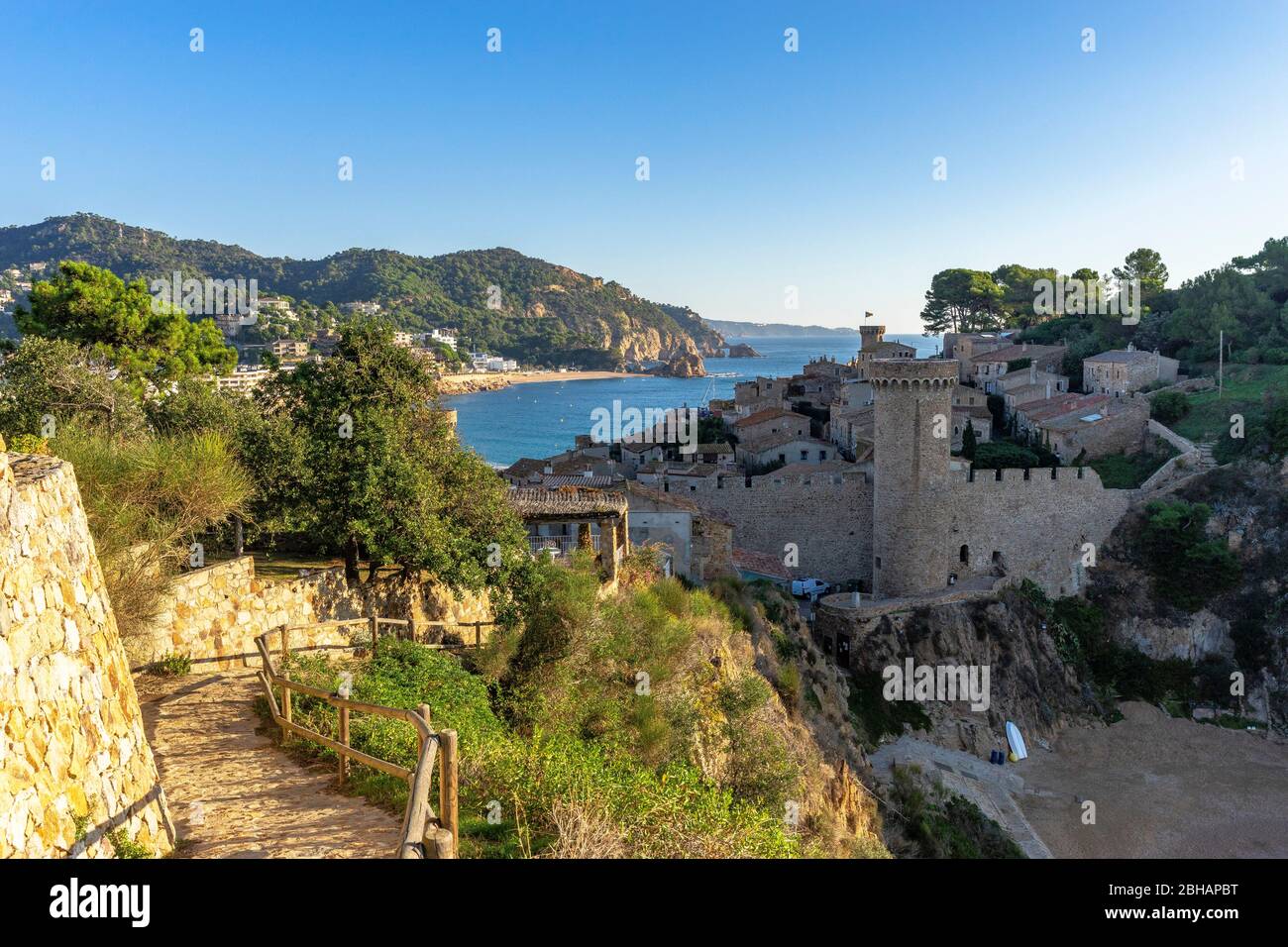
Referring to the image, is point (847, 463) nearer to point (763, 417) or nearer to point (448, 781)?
point (763, 417)

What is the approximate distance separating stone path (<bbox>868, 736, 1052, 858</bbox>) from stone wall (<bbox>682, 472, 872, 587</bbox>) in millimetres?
6903

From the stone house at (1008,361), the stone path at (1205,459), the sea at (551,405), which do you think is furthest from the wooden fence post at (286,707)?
the sea at (551,405)

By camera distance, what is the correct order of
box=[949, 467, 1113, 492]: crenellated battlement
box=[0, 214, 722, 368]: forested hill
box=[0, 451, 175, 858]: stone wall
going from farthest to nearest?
box=[0, 214, 722, 368]: forested hill → box=[949, 467, 1113, 492]: crenellated battlement → box=[0, 451, 175, 858]: stone wall

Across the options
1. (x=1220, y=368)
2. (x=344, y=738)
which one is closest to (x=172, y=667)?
(x=344, y=738)

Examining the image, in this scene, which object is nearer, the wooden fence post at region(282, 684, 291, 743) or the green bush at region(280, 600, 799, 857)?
the green bush at region(280, 600, 799, 857)

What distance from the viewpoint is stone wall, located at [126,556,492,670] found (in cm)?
999

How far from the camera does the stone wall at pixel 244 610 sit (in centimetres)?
999

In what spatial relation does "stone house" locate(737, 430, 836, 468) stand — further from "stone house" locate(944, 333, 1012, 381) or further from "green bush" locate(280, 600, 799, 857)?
"green bush" locate(280, 600, 799, 857)

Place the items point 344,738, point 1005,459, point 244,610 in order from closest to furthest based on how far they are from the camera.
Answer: point 344,738 → point 244,610 → point 1005,459

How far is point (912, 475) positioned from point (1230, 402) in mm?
17601

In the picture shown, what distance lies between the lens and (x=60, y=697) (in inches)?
199

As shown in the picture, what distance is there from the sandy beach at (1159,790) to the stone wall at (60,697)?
1857 cm

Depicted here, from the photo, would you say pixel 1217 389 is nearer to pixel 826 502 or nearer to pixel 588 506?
pixel 826 502

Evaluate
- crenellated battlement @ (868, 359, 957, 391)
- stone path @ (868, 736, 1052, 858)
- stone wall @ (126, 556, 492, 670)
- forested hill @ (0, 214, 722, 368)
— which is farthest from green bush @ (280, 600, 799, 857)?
forested hill @ (0, 214, 722, 368)
